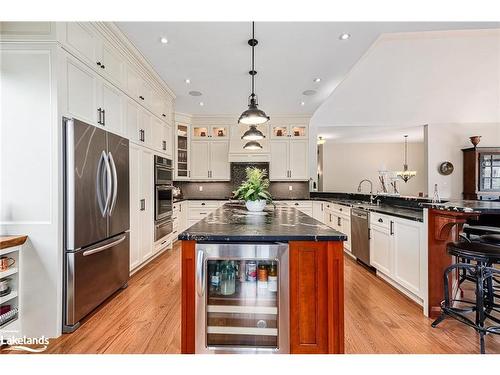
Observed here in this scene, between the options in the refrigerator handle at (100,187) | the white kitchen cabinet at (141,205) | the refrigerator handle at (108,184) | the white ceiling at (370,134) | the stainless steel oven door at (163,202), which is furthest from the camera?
the white ceiling at (370,134)

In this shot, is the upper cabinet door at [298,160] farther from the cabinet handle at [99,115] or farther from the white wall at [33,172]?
the white wall at [33,172]

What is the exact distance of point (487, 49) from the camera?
4.39 metres

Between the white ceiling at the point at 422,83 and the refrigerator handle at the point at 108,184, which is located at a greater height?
the white ceiling at the point at 422,83

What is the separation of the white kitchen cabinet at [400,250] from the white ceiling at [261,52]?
6.79 feet

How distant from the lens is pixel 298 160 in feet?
19.2

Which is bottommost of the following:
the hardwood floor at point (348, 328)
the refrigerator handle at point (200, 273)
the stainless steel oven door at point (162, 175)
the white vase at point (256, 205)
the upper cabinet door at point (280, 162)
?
the hardwood floor at point (348, 328)

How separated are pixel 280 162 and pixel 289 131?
0.75 m

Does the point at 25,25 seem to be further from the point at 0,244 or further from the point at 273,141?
the point at 273,141

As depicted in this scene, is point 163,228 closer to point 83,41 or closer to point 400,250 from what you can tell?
point 83,41

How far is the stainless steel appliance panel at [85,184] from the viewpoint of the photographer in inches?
78.5

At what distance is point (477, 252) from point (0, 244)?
3.34 metres

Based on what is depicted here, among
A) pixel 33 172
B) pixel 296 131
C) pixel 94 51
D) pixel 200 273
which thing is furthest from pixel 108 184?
pixel 296 131

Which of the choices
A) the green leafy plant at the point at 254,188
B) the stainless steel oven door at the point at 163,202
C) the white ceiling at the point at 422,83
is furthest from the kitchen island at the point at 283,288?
the white ceiling at the point at 422,83

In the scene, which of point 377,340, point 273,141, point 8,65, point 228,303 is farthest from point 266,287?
point 273,141
